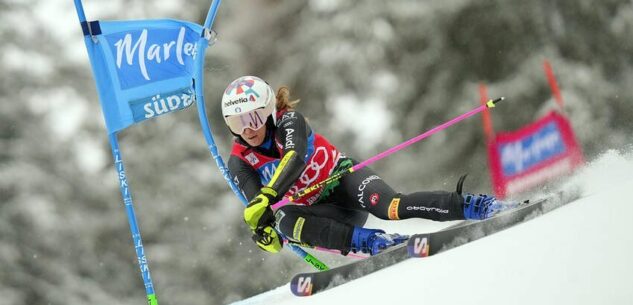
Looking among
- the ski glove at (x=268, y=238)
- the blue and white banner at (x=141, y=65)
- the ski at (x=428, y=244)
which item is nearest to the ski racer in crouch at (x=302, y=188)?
the ski glove at (x=268, y=238)

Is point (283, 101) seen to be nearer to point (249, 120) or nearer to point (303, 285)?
point (249, 120)

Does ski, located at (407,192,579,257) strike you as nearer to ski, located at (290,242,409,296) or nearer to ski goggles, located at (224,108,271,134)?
ski, located at (290,242,409,296)

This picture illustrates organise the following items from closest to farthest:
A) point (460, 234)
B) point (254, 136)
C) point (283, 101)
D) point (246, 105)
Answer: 1. point (460, 234)
2. point (246, 105)
3. point (254, 136)
4. point (283, 101)

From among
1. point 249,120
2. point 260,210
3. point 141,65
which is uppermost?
point 141,65

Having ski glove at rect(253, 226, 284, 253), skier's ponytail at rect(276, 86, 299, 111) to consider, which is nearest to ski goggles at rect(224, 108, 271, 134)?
skier's ponytail at rect(276, 86, 299, 111)

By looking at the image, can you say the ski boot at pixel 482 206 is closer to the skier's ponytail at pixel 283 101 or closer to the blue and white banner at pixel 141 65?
the skier's ponytail at pixel 283 101

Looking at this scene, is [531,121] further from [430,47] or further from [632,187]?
[632,187]

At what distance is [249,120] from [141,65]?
0.84 meters

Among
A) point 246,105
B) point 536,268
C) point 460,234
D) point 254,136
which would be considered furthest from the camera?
point 254,136

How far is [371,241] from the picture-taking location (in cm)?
441

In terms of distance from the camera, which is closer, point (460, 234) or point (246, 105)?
point (460, 234)

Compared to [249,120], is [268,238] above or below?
below

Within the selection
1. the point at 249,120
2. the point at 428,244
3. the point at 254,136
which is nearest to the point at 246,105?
the point at 249,120

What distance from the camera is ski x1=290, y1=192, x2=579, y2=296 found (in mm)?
3711
